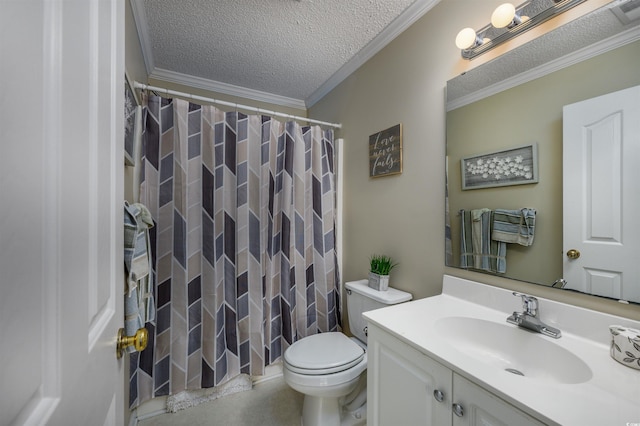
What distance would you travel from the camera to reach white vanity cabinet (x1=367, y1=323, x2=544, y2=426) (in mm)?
654

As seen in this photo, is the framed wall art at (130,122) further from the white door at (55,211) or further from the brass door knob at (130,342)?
the brass door knob at (130,342)

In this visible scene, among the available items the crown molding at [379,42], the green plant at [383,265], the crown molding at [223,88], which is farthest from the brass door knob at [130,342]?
the crown molding at [223,88]

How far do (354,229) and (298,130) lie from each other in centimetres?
87

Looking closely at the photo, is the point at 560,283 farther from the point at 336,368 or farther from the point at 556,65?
the point at 336,368

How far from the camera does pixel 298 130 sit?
196cm

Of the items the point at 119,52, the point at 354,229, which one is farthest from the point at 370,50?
the point at 119,52

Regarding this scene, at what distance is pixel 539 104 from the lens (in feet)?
3.29

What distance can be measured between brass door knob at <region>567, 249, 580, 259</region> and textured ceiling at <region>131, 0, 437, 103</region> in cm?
137

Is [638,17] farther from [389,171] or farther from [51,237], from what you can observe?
[51,237]

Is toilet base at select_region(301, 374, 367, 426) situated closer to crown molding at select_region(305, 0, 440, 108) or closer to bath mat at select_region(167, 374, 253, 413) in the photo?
bath mat at select_region(167, 374, 253, 413)

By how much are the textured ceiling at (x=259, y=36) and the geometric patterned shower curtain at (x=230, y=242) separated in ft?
1.54

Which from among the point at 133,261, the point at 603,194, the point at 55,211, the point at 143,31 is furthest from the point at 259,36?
the point at 603,194

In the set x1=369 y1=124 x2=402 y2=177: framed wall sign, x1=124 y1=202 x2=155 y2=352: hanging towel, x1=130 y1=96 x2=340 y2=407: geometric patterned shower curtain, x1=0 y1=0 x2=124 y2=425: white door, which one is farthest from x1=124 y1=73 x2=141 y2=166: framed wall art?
x1=369 y1=124 x2=402 y2=177: framed wall sign

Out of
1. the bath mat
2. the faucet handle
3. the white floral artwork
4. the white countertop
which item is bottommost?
the bath mat
